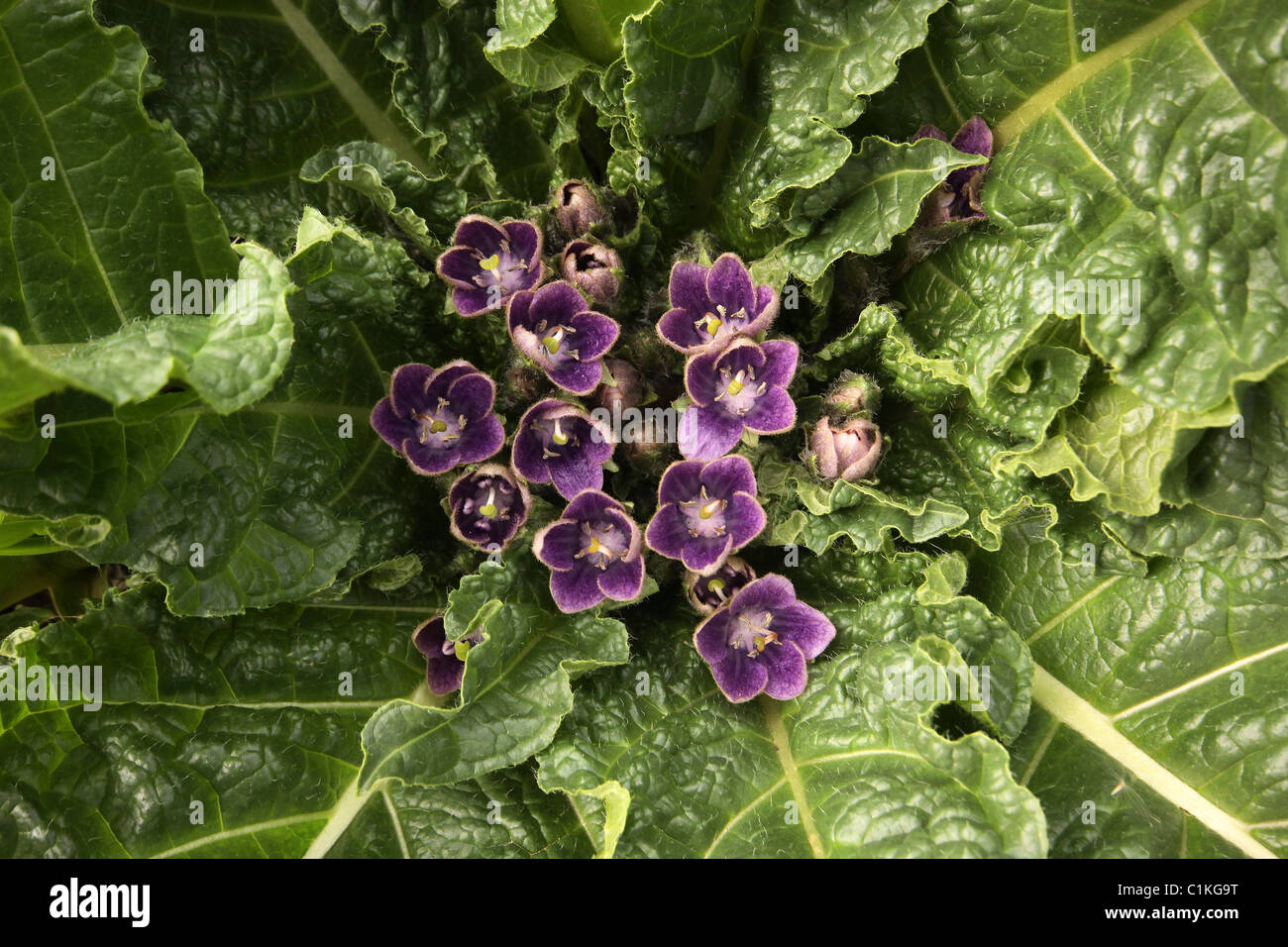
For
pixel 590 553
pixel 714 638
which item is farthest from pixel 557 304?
pixel 714 638

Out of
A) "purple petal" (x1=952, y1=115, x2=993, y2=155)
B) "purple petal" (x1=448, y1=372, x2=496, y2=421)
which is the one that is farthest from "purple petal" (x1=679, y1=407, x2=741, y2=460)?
"purple petal" (x1=952, y1=115, x2=993, y2=155)

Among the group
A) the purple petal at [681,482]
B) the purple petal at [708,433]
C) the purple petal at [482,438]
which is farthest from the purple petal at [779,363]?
the purple petal at [482,438]

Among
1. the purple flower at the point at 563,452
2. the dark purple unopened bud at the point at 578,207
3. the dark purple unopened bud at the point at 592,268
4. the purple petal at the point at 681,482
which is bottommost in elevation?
the purple petal at the point at 681,482

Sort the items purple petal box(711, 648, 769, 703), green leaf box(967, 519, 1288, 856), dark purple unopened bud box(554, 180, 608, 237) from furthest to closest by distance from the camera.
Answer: dark purple unopened bud box(554, 180, 608, 237), purple petal box(711, 648, 769, 703), green leaf box(967, 519, 1288, 856)

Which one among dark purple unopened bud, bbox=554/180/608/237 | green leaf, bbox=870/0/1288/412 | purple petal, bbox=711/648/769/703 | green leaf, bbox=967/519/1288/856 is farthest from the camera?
dark purple unopened bud, bbox=554/180/608/237

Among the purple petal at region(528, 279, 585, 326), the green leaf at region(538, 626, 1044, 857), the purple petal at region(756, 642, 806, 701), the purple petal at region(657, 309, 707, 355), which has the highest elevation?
the purple petal at region(528, 279, 585, 326)

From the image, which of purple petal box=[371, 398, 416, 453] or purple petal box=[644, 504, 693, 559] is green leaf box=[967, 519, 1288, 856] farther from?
purple petal box=[371, 398, 416, 453]

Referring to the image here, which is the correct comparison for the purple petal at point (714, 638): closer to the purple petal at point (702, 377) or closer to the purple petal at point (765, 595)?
the purple petal at point (765, 595)
